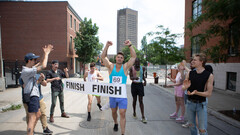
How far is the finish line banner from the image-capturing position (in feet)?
12.4

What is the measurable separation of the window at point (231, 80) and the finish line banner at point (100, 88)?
1026cm

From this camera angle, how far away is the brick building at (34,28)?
25.0 metres

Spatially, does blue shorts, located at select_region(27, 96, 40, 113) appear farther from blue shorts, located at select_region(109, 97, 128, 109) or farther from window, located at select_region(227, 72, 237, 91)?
window, located at select_region(227, 72, 237, 91)

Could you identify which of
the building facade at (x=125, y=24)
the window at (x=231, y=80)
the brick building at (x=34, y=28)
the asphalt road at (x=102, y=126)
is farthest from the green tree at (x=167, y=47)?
the building facade at (x=125, y=24)

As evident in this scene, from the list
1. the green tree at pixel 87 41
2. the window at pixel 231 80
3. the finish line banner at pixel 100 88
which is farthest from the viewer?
the green tree at pixel 87 41

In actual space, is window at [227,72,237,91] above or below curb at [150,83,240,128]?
above

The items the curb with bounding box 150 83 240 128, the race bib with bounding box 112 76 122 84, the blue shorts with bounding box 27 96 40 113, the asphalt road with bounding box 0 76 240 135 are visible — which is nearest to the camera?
the blue shorts with bounding box 27 96 40 113

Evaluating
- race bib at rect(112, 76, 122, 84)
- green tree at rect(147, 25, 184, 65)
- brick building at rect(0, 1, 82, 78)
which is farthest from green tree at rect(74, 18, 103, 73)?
race bib at rect(112, 76, 122, 84)

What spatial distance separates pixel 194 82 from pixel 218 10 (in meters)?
2.96

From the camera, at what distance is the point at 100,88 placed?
13.7 feet

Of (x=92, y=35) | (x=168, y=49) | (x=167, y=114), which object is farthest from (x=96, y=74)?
(x=92, y=35)

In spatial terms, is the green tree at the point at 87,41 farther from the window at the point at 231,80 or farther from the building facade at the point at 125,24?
the building facade at the point at 125,24

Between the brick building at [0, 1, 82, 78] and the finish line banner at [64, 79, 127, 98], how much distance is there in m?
22.0

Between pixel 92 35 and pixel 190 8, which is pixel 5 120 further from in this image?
pixel 92 35
